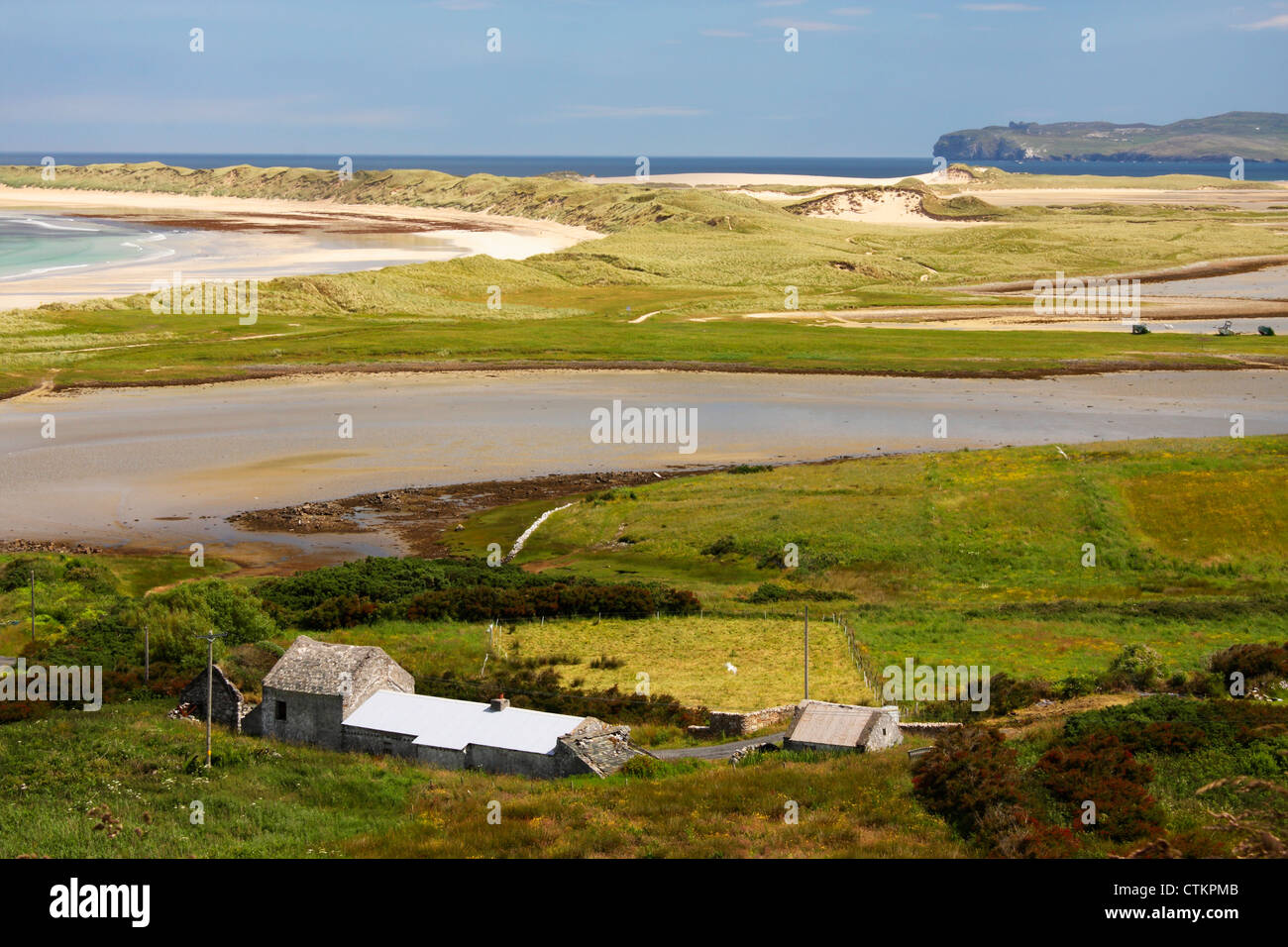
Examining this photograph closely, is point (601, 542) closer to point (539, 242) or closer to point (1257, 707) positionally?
point (1257, 707)

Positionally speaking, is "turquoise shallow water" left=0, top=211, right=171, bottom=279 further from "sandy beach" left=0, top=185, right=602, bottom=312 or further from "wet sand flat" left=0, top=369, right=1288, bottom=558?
"wet sand flat" left=0, top=369, right=1288, bottom=558

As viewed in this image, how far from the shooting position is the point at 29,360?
84.3m

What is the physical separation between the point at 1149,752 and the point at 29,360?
78.8 meters

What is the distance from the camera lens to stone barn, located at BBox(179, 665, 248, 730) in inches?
1168

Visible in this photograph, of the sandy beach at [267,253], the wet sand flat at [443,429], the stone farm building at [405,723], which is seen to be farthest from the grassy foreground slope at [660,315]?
the stone farm building at [405,723]

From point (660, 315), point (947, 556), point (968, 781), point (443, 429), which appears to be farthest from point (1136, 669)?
point (660, 315)

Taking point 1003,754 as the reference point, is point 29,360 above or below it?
above

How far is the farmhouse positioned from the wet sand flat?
25.6 meters

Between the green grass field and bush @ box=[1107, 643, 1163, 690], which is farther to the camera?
the green grass field

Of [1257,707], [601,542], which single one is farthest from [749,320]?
[1257,707]

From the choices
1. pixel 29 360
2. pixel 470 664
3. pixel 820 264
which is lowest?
pixel 470 664

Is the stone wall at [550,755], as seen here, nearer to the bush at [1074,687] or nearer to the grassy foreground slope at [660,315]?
the bush at [1074,687]

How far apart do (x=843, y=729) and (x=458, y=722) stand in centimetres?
817

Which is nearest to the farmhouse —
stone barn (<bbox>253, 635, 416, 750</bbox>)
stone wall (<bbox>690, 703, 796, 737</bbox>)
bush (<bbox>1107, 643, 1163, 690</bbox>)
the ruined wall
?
stone wall (<bbox>690, 703, 796, 737</bbox>)
